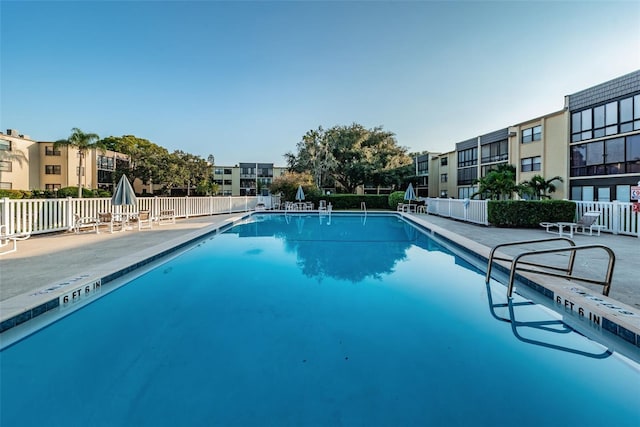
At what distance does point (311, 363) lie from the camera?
108 inches

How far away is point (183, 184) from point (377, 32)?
30620 mm

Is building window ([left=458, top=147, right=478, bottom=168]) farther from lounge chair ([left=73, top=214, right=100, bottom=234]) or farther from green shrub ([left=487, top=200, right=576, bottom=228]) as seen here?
lounge chair ([left=73, top=214, right=100, bottom=234])

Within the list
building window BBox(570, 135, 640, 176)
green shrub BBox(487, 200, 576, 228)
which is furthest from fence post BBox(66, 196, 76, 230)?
building window BBox(570, 135, 640, 176)

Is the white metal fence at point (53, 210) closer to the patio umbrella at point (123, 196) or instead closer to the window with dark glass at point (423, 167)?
the patio umbrella at point (123, 196)

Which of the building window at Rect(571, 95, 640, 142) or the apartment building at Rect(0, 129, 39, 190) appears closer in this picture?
the building window at Rect(571, 95, 640, 142)

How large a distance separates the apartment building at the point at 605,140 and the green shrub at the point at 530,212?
10183mm

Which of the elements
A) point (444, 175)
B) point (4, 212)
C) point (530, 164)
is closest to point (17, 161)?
point (4, 212)

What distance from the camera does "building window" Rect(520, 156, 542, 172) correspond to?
22.6 meters

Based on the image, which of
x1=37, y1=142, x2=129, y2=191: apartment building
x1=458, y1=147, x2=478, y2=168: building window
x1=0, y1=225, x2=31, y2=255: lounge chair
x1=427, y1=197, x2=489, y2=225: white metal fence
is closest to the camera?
x1=0, y1=225, x2=31, y2=255: lounge chair

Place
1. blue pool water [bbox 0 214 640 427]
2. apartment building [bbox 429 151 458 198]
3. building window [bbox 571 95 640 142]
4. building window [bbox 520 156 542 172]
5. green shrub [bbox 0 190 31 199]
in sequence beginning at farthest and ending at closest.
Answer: apartment building [bbox 429 151 458 198] → building window [bbox 520 156 542 172] → green shrub [bbox 0 190 31 199] → building window [bbox 571 95 640 142] → blue pool water [bbox 0 214 640 427]

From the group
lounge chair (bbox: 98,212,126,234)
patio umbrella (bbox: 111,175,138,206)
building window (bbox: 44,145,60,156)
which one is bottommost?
lounge chair (bbox: 98,212,126,234)

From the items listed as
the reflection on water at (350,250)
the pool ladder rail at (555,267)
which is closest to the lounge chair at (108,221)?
the reflection on water at (350,250)

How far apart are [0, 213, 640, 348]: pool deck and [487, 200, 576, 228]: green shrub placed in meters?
1.39

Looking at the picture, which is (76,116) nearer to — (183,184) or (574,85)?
(183,184)
